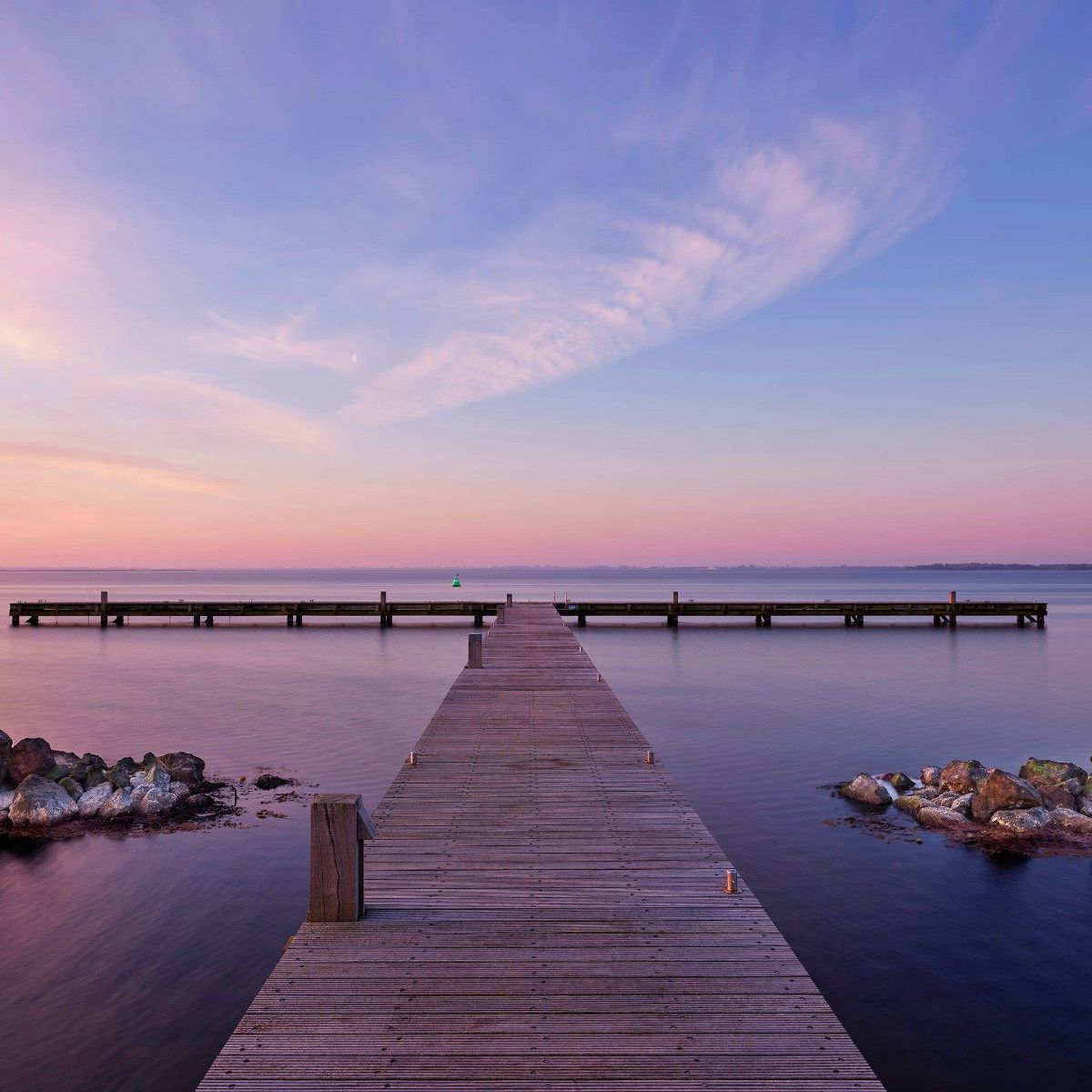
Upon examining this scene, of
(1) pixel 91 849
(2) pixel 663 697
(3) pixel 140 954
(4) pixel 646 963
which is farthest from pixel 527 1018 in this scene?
(2) pixel 663 697

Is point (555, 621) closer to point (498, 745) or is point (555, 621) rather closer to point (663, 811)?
point (498, 745)

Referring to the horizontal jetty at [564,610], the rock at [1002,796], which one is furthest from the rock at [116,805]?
the horizontal jetty at [564,610]

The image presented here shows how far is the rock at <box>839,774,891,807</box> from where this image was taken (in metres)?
15.3

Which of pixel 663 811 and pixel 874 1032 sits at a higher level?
pixel 663 811

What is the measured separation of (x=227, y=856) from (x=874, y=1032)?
9587 millimetres

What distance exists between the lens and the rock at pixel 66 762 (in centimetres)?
1566

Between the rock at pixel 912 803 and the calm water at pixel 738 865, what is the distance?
3.68 ft

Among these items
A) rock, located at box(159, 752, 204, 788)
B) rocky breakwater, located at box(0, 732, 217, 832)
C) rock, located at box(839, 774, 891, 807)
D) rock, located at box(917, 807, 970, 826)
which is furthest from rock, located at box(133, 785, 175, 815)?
rock, located at box(917, 807, 970, 826)

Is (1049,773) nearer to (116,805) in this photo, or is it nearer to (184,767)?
(184,767)

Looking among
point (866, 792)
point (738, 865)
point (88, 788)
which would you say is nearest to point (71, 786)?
point (88, 788)

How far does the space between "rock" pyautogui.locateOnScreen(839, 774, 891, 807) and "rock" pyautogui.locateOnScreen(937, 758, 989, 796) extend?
122 cm

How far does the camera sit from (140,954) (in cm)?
954

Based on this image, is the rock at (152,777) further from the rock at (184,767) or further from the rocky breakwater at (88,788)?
the rock at (184,767)

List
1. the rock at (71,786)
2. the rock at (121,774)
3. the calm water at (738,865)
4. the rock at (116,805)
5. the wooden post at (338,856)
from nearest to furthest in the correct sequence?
the wooden post at (338,856) → the calm water at (738,865) → the rock at (116,805) → the rock at (71,786) → the rock at (121,774)
